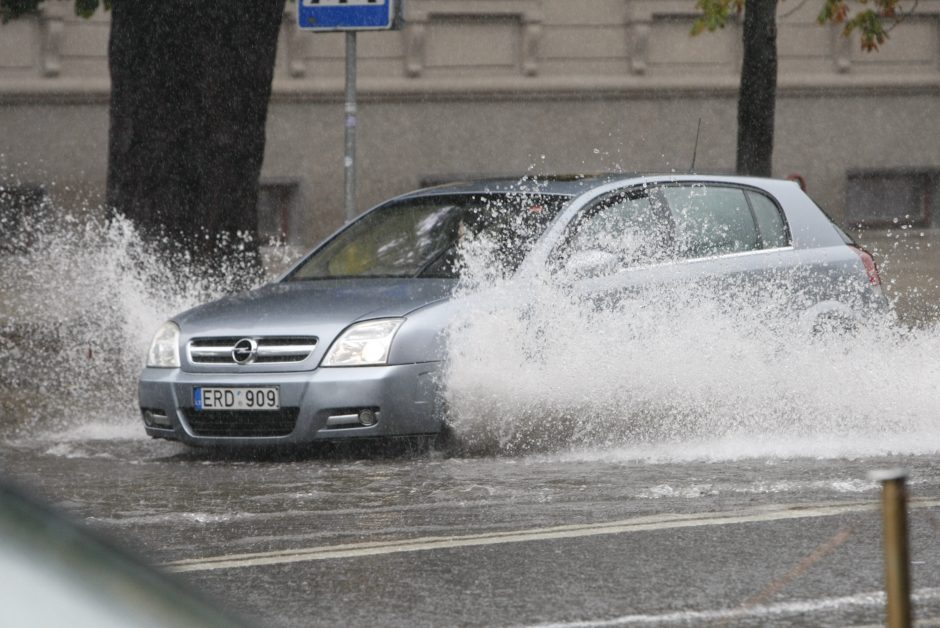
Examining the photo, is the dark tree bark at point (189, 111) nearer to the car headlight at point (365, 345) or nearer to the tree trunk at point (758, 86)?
the car headlight at point (365, 345)

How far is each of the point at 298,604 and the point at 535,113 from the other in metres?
18.6

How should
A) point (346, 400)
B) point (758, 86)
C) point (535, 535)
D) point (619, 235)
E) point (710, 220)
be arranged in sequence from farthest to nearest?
point (758, 86), point (710, 220), point (619, 235), point (346, 400), point (535, 535)

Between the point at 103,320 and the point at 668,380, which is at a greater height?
the point at 668,380

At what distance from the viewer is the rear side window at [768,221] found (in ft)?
33.0

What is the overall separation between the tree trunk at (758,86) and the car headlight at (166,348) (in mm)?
7578

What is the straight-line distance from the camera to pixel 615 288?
29.2ft

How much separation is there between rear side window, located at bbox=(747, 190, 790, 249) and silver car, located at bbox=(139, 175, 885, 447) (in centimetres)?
1

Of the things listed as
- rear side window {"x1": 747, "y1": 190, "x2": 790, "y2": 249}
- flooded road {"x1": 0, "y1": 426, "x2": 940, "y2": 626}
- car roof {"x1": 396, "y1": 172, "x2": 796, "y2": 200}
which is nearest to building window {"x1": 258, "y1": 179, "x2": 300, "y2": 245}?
car roof {"x1": 396, "y1": 172, "x2": 796, "y2": 200}

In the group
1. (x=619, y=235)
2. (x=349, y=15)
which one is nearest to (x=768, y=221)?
(x=619, y=235)

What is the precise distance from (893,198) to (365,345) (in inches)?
716

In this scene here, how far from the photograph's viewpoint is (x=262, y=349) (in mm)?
8391

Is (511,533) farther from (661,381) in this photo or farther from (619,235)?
(619,235)

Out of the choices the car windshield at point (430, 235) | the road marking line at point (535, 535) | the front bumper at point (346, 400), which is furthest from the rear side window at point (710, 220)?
the road marking line at point (535, 535)

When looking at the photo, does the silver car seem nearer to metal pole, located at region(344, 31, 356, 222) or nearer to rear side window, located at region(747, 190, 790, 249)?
rear side window, located at region(747, 190, 790, 249)
